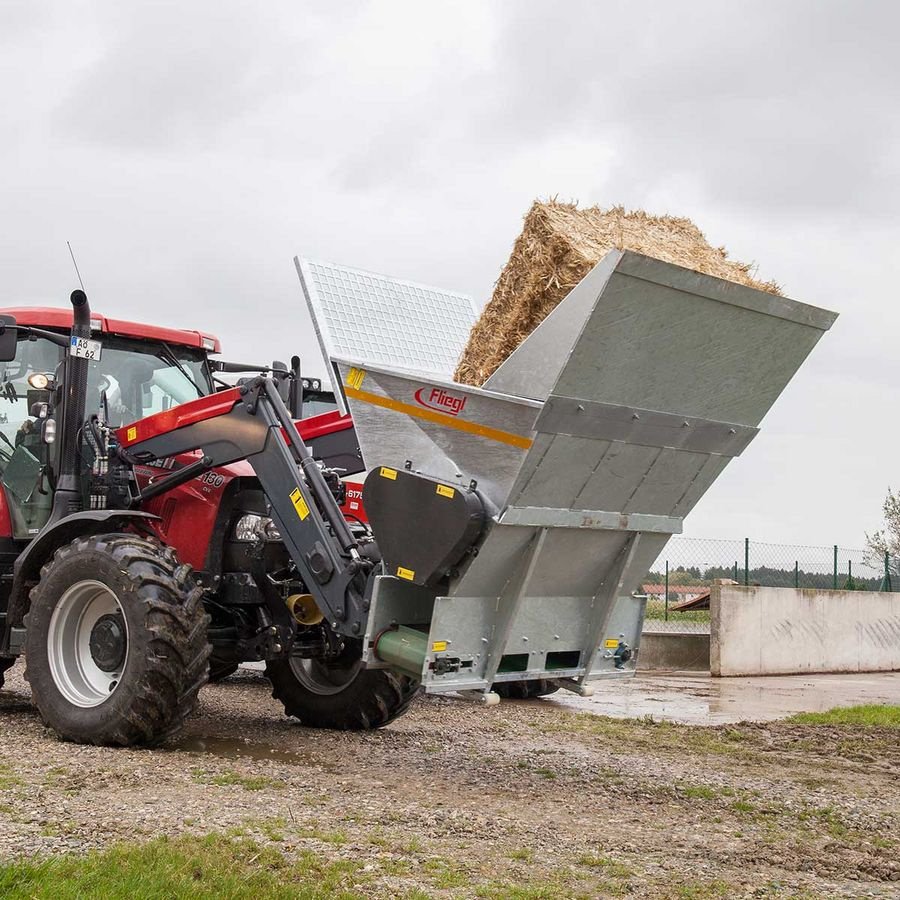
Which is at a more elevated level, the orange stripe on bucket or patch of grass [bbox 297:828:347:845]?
the orange stripe on bucket

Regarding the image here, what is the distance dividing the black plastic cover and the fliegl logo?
357 millimetres

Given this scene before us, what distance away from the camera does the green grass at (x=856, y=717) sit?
10.9 m

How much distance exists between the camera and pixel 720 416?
6.85 meters

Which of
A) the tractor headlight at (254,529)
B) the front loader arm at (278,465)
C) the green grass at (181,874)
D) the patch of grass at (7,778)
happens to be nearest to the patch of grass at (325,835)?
the green grass at (181,874)

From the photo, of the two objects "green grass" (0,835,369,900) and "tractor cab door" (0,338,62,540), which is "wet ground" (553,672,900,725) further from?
"green grass" (0,835,369,900)

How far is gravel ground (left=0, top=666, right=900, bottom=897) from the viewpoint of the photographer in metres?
4.98

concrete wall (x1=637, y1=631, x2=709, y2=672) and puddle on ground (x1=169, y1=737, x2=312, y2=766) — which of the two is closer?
puddle on ground (x1=169, y1=737, x2=312, y2=766)

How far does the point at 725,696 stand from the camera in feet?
44.4

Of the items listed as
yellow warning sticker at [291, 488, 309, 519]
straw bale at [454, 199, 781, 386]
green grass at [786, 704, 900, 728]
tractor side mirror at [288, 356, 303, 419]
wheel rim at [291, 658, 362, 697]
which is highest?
straw bale at [454, 199, 781, 386]

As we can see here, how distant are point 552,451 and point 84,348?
11.6ft

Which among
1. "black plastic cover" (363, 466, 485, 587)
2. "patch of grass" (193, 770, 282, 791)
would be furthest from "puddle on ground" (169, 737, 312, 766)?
"black plastic cover" (363, 466, 485, 587)

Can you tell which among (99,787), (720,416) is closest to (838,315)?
(720,416)

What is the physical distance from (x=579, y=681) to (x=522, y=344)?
2067 mm

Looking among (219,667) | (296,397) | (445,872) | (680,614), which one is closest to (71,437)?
(296,397)
